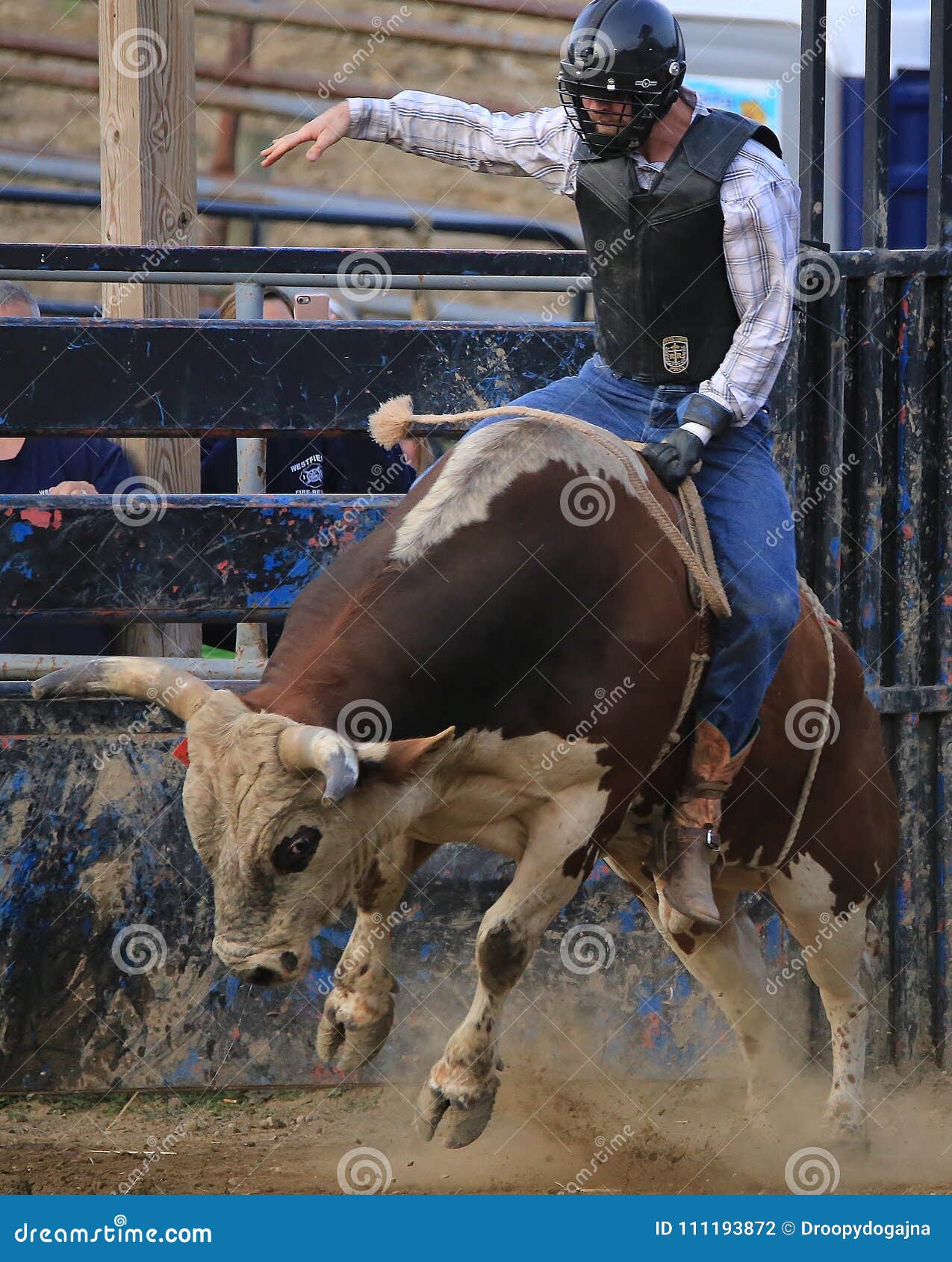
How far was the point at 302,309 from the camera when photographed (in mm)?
6812

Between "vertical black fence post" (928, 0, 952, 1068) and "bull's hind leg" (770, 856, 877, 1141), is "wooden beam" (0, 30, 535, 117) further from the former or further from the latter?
"bull's hind leg" (770, 856, 877, 1141)

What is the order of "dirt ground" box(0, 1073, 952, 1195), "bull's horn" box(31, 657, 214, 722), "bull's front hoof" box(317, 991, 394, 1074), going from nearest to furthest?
"bull's horn" box(31, 657, 214, 722) → "bull's front hoof" box(317, 991, 394, 1074) → "dirt ground" box(0, 1073, 952, 1195)

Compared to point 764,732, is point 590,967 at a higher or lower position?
lower

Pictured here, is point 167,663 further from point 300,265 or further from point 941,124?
point 941,124

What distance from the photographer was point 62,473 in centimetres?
594

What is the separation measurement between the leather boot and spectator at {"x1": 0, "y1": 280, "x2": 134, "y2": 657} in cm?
238

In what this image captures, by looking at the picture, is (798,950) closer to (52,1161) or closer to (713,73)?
(52,1161)

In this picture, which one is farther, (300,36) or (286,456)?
(300,36)

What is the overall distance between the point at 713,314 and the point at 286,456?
2.25 metres

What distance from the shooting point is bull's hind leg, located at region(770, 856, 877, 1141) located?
529 cm

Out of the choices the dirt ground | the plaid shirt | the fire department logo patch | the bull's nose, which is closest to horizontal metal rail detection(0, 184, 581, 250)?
the plaid shirt

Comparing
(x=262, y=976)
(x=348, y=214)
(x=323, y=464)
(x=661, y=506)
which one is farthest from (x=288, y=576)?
(x=348, y=214)

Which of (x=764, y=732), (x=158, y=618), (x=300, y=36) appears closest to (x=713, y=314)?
(x=764, y=732)

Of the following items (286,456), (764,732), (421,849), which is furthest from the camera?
(286,456)
